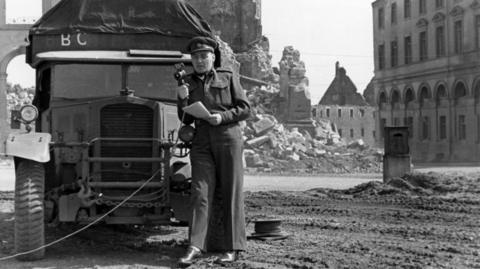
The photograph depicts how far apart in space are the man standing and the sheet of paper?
12 centimetres

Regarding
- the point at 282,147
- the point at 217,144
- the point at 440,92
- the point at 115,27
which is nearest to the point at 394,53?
the point at 440,92

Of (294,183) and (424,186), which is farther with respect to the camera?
(294,183)

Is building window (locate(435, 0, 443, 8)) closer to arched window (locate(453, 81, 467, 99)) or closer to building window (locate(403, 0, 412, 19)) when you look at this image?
building window (locate(403, 0, 412, 19))

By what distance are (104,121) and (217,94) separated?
1.55 metres

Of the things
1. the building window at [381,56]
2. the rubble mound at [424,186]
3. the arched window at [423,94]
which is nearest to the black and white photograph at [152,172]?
the rubble mound at [424,186]

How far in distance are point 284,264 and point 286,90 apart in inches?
2760

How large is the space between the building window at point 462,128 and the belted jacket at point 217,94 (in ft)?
151

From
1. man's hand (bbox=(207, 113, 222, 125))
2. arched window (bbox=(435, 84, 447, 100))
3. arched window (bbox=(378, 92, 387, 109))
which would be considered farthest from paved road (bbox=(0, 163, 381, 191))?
arched window (bbox=(378, 92, 387, 109))

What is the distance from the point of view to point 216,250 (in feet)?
27.2

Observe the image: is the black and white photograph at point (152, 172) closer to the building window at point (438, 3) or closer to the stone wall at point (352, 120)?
the building window at point (438, 3)

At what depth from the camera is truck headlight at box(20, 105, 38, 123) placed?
8.53 metres

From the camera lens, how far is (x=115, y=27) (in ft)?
31.8

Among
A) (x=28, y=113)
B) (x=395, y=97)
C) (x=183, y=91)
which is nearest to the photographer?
(x=183, y=91)

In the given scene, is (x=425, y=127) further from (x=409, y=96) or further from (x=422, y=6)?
(x=422, y=6)
